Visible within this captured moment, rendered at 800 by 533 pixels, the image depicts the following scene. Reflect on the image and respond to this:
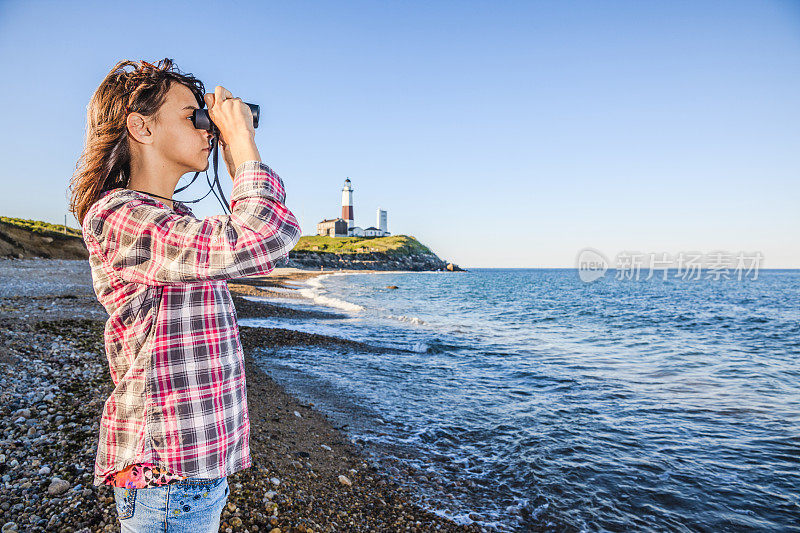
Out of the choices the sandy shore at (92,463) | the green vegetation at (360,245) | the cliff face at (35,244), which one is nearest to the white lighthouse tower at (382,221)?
the green vegetation at (360,245)

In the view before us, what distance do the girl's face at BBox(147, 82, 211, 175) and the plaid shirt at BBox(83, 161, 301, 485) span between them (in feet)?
0.86

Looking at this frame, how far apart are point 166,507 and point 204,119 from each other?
1383 millimetres

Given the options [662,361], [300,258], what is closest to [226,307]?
[662,361]

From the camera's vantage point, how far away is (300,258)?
10044cm

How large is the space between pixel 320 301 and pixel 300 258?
72099 mm

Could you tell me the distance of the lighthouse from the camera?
12628 centimetres

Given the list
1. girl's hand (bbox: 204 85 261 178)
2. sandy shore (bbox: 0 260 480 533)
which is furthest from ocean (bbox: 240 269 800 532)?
girl's hand (bbox: 204 85 261 178)

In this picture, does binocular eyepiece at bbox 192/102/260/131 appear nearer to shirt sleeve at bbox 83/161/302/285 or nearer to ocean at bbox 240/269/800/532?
shirt sleeve at bbox 83/161/302/285

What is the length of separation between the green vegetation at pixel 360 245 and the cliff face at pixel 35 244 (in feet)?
223

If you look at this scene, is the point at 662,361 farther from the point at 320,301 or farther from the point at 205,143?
the point at 320,301

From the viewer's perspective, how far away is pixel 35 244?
3997 centimetres

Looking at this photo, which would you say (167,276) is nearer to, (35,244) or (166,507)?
(166,507)

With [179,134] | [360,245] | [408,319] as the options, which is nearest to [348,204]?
[360,245]

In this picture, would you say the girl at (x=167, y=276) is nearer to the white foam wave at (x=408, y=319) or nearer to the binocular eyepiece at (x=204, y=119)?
the binocular eyepiece at (x=204, y=119)
